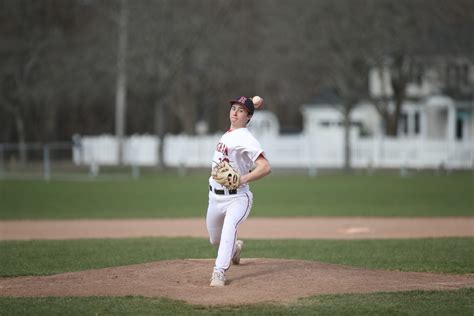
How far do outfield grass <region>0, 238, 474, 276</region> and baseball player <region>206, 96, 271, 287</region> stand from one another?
2.87m

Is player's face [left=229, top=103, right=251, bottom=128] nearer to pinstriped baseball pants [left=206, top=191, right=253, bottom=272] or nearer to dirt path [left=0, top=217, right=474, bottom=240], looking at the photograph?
pinstriped baseball pants [left=206, top=191, right=253, bottom=272]

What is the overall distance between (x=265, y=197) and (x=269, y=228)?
339 inches

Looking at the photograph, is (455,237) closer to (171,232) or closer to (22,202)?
(171,232)

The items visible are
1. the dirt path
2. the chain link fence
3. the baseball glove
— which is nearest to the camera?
the baseball glove

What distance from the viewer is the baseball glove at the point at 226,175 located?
880cm

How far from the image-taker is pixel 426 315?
7.64 m

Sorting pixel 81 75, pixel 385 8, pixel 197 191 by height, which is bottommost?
pixel 197 191

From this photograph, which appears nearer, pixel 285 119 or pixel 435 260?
pixel 435 260

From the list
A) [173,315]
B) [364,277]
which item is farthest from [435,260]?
[173,315]

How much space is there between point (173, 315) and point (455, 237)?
351 inches

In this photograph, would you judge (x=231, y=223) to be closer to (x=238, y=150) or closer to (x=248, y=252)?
(x=238, y=150)

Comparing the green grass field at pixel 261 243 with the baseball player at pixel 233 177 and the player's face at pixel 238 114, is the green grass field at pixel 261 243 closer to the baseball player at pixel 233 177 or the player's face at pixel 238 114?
the baseball player at pixel 233 177

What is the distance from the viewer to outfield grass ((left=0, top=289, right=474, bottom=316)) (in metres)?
7.70

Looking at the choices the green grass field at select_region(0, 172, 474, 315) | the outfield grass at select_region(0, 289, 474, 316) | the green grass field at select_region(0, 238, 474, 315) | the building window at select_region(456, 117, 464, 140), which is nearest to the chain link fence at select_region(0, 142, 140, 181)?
the green grass field at select_region(0, 172, 474, 315)
